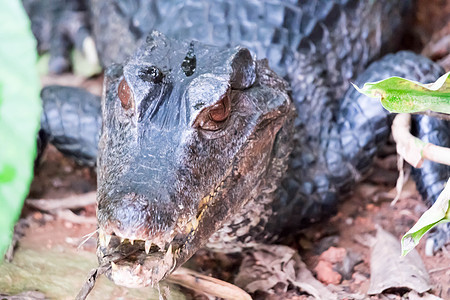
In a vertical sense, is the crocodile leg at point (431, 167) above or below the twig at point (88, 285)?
above

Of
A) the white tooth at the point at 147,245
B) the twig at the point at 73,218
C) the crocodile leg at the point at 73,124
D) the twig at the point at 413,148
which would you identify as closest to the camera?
the white tooth at the point at 147,245

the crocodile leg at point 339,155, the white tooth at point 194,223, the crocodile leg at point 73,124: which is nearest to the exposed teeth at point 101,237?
the white tooth at point 194,223

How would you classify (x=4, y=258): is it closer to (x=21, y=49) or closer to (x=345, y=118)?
(x=21, y=49)

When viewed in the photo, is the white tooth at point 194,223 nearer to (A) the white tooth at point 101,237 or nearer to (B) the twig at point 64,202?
(A) the white tooth at point 101,237

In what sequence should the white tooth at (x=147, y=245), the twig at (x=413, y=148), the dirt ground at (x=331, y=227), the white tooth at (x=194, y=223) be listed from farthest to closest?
the dirt ground at (x=331, y=227) < the twig at (x=413, y=148) < the white tooth at (x=194, y=223) < the white tooth at (x=147, y=245)

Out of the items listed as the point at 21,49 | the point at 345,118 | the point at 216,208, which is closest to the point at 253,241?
the point at 216,208

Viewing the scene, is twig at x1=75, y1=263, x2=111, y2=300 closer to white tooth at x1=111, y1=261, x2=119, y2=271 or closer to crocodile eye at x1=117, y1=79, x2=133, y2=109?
white tooth at x1=111, y1=261, x2=119, y2=271

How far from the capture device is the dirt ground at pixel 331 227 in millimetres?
2797

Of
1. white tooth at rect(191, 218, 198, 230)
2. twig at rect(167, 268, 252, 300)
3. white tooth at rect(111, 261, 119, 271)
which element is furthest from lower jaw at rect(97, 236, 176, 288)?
twig at rect(167, 268, 252, 300)

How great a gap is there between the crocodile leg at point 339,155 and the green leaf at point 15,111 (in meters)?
1.25

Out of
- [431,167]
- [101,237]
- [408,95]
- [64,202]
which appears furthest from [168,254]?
[431,167]

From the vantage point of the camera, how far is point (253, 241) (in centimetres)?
306

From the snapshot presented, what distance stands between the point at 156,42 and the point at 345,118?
4.14 ft

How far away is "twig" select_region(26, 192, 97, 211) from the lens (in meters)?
3.32
